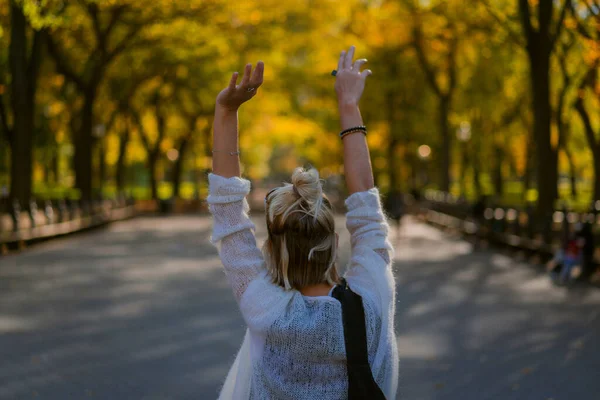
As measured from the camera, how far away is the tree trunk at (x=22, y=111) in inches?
1011

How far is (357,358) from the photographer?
9.05ft

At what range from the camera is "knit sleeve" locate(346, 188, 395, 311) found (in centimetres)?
289

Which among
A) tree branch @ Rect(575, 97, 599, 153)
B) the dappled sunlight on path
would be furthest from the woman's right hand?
tree branch @ Rect(575, 97, 599, 153)

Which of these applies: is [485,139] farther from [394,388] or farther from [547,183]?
[394,388]

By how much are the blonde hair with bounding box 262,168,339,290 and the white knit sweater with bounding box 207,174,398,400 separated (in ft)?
0.22

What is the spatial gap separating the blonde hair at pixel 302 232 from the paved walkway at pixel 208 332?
465 cm

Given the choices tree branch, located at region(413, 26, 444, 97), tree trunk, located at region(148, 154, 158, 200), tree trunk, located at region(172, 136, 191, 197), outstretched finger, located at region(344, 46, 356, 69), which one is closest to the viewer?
outstretched finger, located at region(344, 46, 356, 69)

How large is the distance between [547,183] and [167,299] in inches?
495

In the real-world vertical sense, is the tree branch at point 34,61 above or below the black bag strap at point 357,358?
above

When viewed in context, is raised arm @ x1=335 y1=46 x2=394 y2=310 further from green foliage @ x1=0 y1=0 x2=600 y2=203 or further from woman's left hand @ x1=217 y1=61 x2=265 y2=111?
green foliage @ x1=0 y1=0 x2=600 y2=203

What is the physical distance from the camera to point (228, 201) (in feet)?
9.95

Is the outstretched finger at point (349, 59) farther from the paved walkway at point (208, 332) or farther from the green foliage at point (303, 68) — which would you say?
the green foliage at point (303, 68)

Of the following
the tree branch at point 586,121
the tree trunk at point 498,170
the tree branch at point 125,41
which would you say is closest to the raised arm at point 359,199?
the tree branch at point 586,121

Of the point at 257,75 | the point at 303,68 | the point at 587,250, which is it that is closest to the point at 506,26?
the point at 587,250
